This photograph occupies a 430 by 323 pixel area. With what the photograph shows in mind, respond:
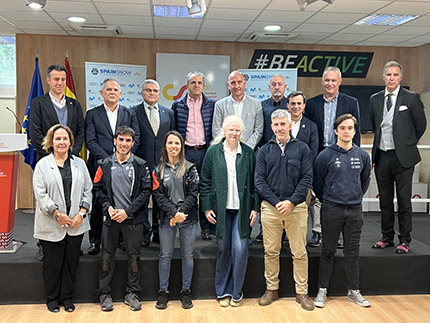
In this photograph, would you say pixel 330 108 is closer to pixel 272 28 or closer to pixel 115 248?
pixel 115 248

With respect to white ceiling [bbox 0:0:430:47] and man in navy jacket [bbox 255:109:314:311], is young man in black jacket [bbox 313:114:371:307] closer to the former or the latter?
man in navy jacket [bbox 255:109:314:311]

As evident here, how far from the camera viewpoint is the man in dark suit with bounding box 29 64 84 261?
11.3 feet

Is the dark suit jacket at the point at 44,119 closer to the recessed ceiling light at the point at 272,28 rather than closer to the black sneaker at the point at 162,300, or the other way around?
the black sneaker at the point at 162,300

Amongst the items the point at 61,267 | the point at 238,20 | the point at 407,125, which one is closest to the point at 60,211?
the point at 61,267

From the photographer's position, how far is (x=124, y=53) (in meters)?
6.65

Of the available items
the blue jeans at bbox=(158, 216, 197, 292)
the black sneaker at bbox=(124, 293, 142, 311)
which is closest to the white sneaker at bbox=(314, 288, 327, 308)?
the blue jeans at bbox=(158, 216, 197, 292)

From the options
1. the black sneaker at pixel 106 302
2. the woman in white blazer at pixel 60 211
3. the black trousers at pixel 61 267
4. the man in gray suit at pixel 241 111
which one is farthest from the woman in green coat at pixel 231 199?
the black trousers at pixel 61 267

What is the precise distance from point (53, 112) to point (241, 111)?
1.63 meters

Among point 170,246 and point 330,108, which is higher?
point 330,108

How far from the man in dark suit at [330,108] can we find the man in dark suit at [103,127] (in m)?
1.65

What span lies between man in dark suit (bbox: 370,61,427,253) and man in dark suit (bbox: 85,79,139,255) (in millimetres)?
2239

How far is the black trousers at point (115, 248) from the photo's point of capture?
3.31m

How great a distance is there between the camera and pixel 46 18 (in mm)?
5414

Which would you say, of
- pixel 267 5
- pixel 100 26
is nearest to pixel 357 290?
pixel 267 5
